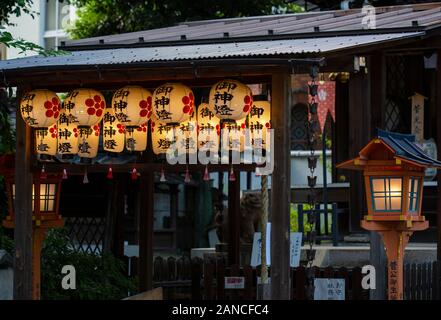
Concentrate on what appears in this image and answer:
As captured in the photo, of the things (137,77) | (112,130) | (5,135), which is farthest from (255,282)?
(5,135)

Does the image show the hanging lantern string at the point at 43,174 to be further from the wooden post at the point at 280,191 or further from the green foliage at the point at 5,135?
the wooden post at the point at 280,191

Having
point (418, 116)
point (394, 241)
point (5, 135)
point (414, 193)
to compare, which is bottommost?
point (394, 241)

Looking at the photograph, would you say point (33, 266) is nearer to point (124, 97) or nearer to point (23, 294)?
point (23, 294)

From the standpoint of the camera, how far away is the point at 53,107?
12305mm

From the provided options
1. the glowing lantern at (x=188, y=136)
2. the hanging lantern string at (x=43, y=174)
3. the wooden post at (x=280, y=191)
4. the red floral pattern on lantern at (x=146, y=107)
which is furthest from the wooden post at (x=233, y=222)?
the wooden post at (x=280, y=191)

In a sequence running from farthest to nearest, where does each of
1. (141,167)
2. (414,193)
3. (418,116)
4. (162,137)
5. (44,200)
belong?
(418,116) → (44,200) → (162,137) → (141,167) → (414,193)

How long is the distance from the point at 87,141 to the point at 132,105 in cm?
115

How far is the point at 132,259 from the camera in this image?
1844cm

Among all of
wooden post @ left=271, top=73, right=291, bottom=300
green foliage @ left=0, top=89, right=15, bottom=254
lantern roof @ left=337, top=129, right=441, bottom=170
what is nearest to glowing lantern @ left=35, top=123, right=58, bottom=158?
wooden post @ left=271, top=73, right=291, bottom=300

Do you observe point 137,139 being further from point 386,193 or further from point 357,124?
point 357,124

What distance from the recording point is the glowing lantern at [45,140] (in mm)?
12617

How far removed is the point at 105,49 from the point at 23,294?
445 cm

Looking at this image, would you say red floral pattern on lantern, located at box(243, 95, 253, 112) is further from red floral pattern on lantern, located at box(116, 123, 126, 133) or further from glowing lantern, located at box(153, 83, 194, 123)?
red floral pattern on lantern, located at box(116, 123, 126, 133)
